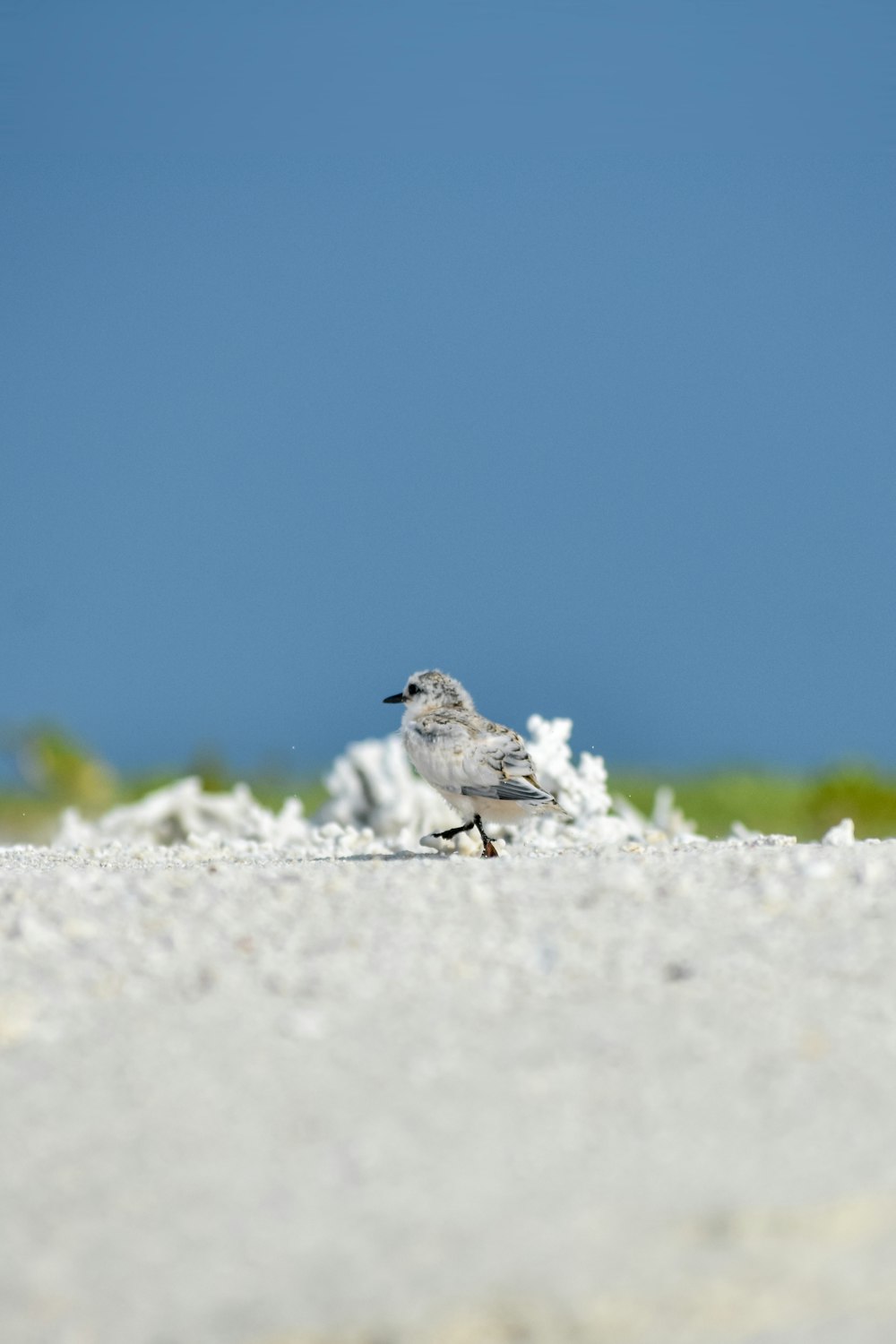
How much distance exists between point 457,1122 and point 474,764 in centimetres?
273

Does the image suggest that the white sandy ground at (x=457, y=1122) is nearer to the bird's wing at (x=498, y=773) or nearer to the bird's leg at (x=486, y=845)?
the bird's wing at (x=498, y=773)

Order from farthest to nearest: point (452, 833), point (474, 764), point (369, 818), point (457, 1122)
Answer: point (369, 818)
point (452, 833)
point (474, 764)
point (457, 1122)

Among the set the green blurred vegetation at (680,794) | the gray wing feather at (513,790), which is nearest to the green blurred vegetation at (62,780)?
the green blurred vegetation at (680,794)

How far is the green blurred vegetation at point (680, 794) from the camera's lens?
10891 mm

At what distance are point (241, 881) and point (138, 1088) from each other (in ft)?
5.66

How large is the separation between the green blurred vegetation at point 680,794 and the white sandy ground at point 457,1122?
6072mm

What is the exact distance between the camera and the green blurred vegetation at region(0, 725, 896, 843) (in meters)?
10.9

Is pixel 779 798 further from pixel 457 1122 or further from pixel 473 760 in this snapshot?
pixel 457 1122

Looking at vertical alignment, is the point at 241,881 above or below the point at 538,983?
above

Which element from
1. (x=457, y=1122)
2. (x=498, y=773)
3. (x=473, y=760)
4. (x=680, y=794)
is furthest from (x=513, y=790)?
(x=680, y=794)

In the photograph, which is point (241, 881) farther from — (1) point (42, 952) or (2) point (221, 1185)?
(2) point (221, 1185)

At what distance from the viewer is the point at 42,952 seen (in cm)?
395

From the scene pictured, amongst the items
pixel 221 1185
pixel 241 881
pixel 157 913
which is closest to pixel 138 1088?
pixel 221 1185

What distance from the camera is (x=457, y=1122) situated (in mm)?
2816
